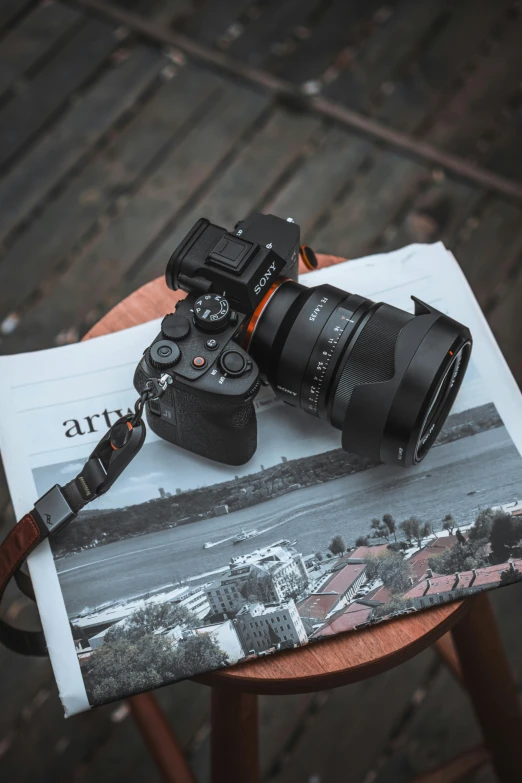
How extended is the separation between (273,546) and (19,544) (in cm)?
19

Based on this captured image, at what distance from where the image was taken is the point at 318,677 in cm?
60

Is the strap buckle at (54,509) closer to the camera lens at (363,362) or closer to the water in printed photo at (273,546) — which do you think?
the water in printed photo at (273,546)

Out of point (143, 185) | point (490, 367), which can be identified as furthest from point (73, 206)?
point (490, 367)

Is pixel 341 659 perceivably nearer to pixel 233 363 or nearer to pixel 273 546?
pixel 273 546

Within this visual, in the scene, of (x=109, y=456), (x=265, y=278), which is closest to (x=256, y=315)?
(x=265, y=278)

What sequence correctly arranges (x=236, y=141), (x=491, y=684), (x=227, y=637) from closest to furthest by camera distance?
(x=227, y=637) < (x=491, y=684) < (x=236, y=141)

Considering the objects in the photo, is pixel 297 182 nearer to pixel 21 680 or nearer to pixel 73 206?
pixel 73 206

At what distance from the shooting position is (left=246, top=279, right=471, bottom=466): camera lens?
23.8 inches

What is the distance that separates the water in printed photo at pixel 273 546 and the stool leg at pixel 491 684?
0.12 m

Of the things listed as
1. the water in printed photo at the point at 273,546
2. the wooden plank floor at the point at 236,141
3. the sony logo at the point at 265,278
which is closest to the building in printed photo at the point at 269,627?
the water in printed photo at the point at 273,546

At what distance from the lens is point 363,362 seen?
625 mm

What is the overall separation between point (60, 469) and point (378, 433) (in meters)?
0.26

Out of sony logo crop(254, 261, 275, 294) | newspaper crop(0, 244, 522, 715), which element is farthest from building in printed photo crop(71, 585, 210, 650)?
sony logo crop(254, 261, 275, 294)

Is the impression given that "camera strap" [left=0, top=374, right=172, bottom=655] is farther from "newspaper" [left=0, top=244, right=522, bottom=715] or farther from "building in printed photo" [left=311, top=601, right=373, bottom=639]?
"building in printed photo" [left=311, top=601, right=373, bottom=639]
